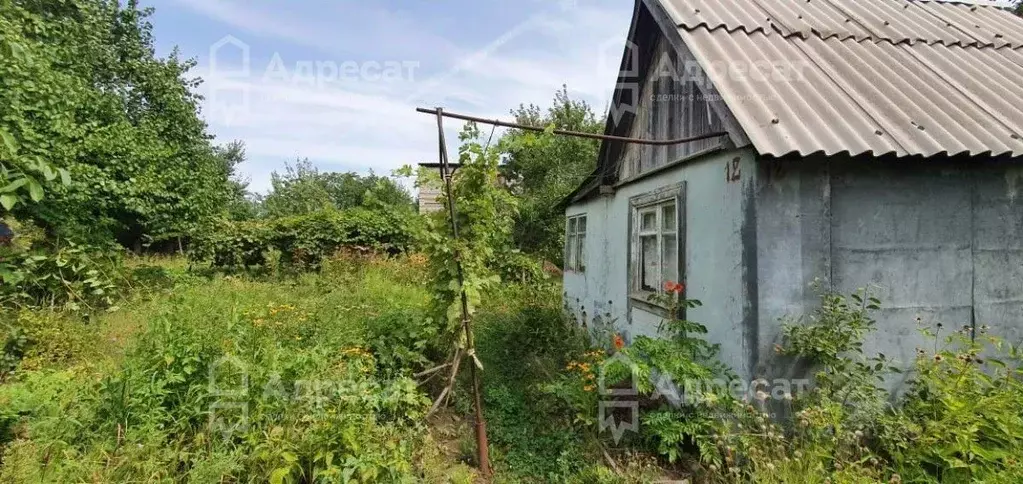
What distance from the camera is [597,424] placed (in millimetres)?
4230

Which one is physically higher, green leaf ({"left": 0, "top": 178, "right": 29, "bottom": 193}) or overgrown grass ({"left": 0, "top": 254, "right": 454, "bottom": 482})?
green leaf ({"left": 0, "top": 178, "right": 29, "bottom": 193})

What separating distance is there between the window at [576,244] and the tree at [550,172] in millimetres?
3271

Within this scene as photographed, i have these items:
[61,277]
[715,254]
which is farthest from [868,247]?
[61,277]

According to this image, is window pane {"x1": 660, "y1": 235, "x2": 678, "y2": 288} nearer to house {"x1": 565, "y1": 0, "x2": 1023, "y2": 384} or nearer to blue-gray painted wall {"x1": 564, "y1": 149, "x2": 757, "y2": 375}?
house {"x1": 565, "y1": 0, "x2": 1023, "y2": 384}

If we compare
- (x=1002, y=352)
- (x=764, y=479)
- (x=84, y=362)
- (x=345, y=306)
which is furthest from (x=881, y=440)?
(x=84, y=362)

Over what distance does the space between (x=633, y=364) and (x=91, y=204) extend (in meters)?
10.7

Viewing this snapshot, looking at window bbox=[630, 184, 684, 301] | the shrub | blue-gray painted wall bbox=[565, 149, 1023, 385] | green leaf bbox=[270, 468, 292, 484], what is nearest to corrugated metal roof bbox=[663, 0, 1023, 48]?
window bbox=[630, 184, 684, 301]

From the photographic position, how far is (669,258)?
17.4ft

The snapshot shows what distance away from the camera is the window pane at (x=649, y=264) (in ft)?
18.6

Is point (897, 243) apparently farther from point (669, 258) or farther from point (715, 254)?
point (669, 258)

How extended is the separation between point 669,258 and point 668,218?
486 mm

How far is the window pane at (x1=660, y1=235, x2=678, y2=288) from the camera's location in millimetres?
5127

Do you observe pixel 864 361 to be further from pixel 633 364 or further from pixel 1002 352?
pixel 633 364

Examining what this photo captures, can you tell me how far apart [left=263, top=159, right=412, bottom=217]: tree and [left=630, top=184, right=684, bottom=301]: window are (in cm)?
1674
